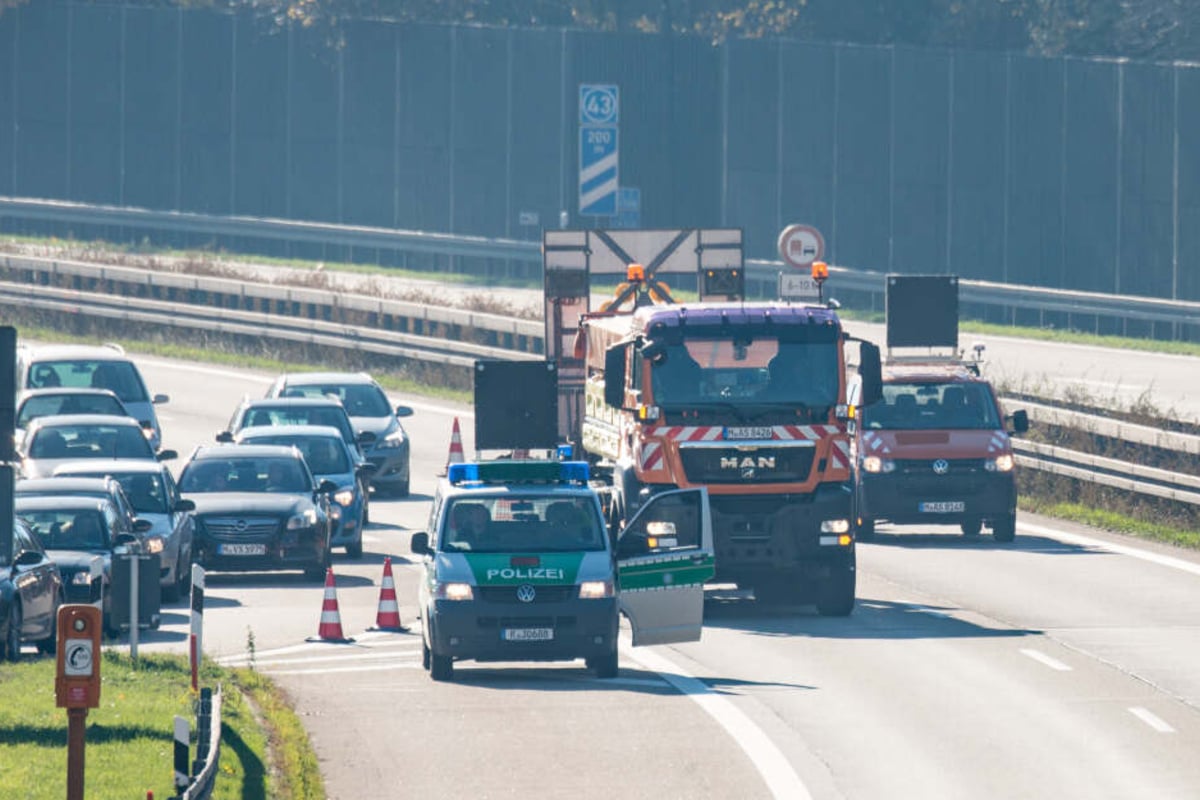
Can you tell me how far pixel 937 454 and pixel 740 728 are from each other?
13730mm

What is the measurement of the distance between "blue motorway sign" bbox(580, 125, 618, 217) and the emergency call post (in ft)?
124

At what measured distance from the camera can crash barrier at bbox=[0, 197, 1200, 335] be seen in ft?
158

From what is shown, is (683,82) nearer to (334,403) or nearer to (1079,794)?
(334,403)

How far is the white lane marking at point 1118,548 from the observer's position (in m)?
30.6

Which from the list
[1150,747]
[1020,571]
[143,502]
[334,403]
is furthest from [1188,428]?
[1150,747]

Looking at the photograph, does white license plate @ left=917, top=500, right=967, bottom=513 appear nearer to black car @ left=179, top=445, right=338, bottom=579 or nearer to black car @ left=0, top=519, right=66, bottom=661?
black car @ left=179, top=445, right=338, bottom=579

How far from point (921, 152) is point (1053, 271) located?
4097mm

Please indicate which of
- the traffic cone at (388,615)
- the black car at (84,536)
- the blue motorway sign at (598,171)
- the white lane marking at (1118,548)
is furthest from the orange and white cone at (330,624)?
the blue motorway sign at (598,171)

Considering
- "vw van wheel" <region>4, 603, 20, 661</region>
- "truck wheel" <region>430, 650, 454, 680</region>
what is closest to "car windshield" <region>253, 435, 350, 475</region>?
"vw van wheel" <region>4, 603, 20, 661</region>

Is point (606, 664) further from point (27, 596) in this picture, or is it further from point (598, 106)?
point (598, 106)

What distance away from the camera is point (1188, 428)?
3531 centimetres

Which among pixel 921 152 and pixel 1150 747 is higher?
pixel 921 152

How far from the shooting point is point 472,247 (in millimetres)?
59375

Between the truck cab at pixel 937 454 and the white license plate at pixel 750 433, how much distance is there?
6.31 metres
